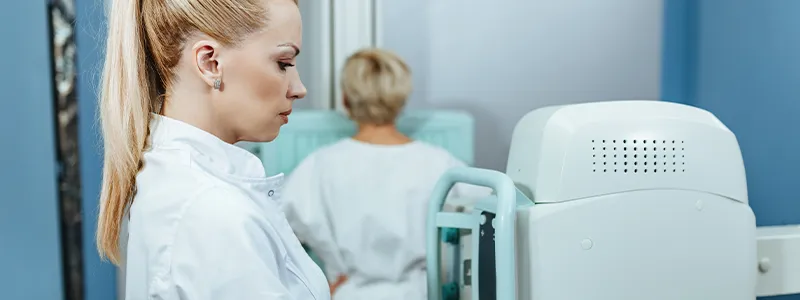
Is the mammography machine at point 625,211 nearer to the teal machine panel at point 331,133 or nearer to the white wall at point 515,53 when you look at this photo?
the teal machine panel at point 331,133

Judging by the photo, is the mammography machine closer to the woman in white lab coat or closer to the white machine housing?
the white machine housing

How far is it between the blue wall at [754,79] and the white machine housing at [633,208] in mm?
659

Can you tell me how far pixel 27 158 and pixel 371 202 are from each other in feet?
3.15

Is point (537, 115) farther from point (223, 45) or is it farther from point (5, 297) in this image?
point (5, 297)

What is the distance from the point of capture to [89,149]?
2.34 meters

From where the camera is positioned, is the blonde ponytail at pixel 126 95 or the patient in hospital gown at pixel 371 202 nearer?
the blonde ponytail at pixel 126 95

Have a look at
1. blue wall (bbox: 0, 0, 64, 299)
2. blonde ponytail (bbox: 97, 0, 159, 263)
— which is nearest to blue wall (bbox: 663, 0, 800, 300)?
blonde ponytail (bbox: 97, 0, 159, 263)

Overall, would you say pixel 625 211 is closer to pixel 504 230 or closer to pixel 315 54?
pixel 504 230

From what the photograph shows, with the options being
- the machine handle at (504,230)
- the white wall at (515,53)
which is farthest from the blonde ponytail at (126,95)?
the white wall at (515,53)

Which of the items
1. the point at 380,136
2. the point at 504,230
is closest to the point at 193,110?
the point at 504,230

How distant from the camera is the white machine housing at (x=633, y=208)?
3.68ft

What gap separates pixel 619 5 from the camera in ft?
10.2

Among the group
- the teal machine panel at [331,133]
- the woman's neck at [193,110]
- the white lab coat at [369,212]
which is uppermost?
the woman's neck at [193,110]

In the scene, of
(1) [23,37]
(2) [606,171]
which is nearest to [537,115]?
(2) [606,171]
